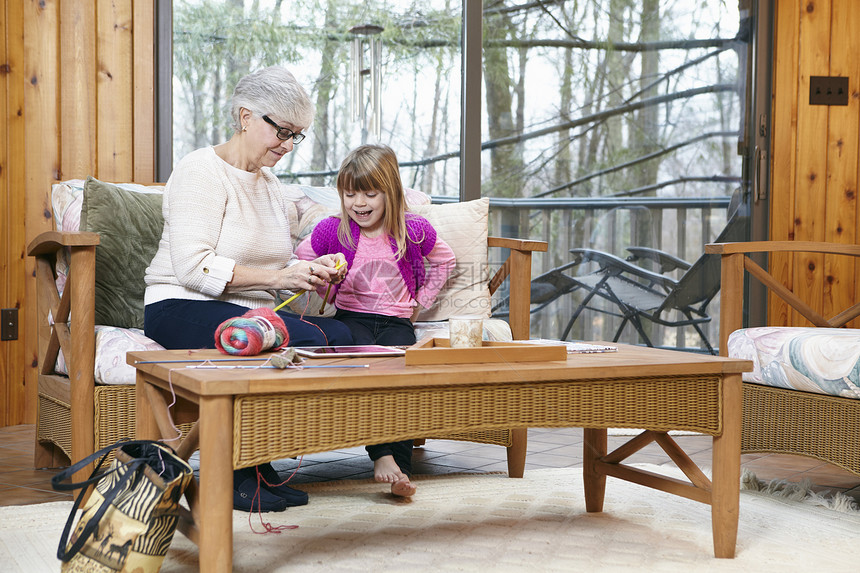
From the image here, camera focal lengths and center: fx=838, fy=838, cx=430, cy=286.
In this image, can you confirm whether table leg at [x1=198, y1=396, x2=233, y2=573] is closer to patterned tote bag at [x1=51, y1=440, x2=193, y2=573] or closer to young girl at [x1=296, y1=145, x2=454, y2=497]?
patterned tote bag at [x1=51, y1=440, x2=193, y2=573]

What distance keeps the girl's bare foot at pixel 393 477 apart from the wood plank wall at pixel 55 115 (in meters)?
1.64

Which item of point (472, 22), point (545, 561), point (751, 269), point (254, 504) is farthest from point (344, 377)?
point (472, 22)

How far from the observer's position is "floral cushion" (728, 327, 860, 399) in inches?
79.2

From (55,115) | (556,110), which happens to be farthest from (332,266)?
(556,110)

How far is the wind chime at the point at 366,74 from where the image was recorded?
12.2ft

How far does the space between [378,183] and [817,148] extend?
226 centimetres

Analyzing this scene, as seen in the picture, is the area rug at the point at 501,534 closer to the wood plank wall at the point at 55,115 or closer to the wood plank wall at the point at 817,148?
the wood plank wall at the point at 55,115

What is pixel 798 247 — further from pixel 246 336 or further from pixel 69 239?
pixel 69 239

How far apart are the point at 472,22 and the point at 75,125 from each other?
1650 mm

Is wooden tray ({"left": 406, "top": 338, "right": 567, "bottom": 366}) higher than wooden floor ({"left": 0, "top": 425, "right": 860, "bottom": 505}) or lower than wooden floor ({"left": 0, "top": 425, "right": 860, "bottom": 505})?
higher

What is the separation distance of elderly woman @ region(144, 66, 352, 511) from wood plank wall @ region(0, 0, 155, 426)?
106 cm

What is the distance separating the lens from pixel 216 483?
131 cm

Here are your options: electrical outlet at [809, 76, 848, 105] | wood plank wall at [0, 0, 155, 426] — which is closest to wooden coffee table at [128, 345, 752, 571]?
wood plank wall at [0, 0, 155, 426]

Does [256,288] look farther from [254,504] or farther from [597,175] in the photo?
[597,175]
